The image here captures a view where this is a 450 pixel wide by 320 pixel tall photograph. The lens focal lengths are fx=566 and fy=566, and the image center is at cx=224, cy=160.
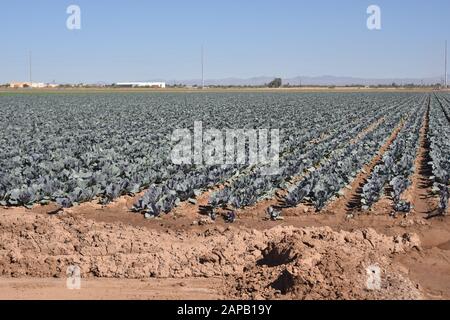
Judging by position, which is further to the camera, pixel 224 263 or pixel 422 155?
pixel 422 155

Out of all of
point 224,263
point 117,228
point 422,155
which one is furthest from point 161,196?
point 422,155

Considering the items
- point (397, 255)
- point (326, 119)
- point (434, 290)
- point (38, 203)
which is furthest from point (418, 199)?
point (326, 119)

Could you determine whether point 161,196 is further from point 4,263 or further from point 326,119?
point 326,119

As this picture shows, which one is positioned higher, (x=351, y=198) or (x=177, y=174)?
(x=177, y=174)

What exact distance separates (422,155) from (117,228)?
972cm

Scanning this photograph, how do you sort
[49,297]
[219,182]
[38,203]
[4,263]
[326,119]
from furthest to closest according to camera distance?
[326,119] → [219,182] → [38,203] → [4,263] → [49,297]

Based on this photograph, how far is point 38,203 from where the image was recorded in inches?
363

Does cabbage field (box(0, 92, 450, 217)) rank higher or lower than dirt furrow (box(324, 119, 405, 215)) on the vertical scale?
higher

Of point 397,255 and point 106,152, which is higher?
point 106,152

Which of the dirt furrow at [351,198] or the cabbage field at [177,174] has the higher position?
the cabbage field at [177,174]

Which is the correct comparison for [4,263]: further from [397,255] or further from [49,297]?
[397,255]

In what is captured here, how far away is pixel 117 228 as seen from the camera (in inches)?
306

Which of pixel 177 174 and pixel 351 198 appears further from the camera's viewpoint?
pixel 177 174
